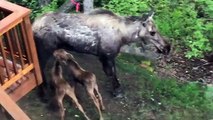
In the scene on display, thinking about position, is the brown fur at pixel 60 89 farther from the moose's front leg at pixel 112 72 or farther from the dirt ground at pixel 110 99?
the moose's front leg at pixel 112 72

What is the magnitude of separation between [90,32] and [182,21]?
9.10ft

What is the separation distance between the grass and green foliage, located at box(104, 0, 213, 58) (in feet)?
3.21

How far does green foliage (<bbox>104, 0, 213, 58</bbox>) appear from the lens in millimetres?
8508

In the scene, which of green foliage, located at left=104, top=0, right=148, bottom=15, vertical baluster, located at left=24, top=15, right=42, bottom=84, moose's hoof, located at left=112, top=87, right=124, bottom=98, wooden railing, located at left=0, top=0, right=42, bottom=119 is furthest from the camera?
green foliage, located at left=104, top=0, right=148, bottom=15

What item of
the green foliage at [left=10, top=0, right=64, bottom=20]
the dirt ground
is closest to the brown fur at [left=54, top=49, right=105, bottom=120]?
the dirt ground

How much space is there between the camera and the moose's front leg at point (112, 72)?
6.96 metres

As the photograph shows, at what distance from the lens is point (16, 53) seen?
5832mm

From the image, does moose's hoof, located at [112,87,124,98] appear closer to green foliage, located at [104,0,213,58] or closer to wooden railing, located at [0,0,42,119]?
wooden railing, located at [0,0,42,119]

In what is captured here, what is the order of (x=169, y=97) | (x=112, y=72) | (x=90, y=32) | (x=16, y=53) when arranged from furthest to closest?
1. (x=169, y=97)
2. (x=112, y=72)
3. (x=90, y=32)
4. (x=16, y=53)

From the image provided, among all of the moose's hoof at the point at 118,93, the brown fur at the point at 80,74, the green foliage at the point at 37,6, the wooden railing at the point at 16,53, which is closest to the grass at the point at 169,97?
the moose's hoof at the point at 118,93

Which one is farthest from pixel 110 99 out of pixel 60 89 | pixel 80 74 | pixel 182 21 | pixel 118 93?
pixel 182 21

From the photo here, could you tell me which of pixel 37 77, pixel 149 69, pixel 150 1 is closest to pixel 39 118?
pixel 37 77

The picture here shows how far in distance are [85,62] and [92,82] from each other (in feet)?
5.00

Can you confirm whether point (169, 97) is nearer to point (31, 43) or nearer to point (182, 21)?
point (182, 21)
